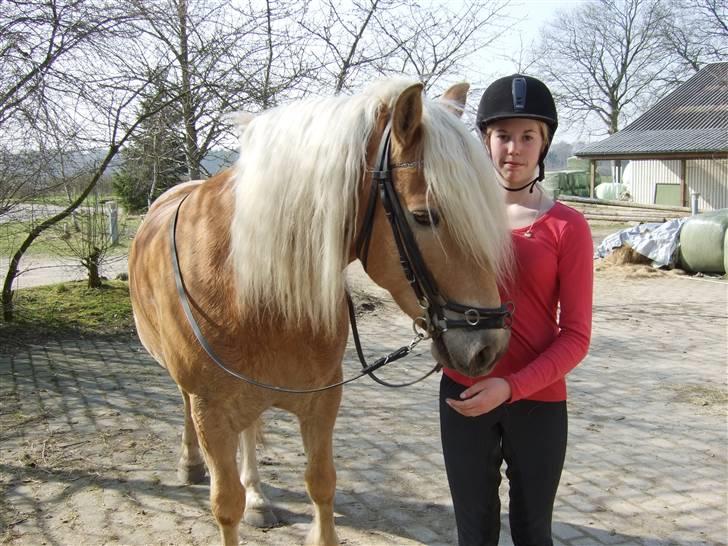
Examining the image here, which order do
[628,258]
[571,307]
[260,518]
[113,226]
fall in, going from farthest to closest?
[628,258] → [113,226] → [260,518] → [571,307]

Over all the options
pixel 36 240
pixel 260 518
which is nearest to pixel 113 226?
pixel 36 240

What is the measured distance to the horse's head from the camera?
1.64 metres

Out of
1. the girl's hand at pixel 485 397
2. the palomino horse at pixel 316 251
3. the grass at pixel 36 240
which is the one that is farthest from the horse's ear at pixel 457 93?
Answer: the grass at pixel 36 240

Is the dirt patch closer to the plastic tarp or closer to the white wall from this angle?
the plastic tarp

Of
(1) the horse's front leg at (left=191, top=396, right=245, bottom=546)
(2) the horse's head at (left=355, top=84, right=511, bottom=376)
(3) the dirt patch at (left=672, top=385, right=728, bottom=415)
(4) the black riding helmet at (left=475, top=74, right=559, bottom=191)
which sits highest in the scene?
(4) the black riding helmet at (left=475, top=74, right=559, bottom=191)

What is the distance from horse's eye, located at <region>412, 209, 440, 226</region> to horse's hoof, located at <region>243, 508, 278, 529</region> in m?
2.16

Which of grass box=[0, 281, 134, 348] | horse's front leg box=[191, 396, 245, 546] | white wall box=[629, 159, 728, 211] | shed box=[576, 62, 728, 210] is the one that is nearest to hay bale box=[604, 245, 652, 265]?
grass box=[0, 281, 134, 348]

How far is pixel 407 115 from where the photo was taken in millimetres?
1679

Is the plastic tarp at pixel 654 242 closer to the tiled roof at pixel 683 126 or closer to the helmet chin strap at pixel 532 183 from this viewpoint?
the helmet chin strap at pixel 532 183

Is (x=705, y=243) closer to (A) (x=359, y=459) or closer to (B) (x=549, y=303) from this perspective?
(A) (x=359, y=459)

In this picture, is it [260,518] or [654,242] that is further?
[654,242]

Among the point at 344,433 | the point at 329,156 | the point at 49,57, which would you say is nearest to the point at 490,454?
the point at 329,156

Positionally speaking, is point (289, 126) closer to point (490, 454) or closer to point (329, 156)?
point (329, 156)

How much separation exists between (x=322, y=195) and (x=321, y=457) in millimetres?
1357
